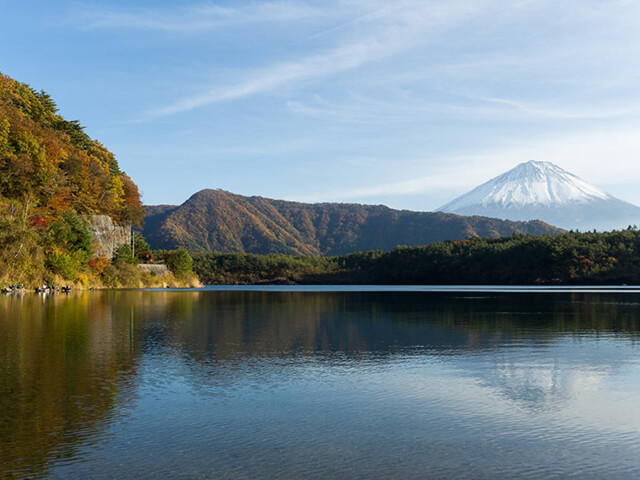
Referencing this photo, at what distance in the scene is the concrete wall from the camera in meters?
85.5

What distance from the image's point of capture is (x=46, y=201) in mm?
73500

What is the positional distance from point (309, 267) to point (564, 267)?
73677 millimetres

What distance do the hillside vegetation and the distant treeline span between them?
67.7 m

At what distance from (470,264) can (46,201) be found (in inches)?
3664

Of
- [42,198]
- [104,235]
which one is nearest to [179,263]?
[104,235]

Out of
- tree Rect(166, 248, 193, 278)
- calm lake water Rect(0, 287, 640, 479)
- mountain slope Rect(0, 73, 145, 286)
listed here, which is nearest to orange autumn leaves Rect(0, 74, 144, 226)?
mountain slope Rect(0, 73, 145, 286)

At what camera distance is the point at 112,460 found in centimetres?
750

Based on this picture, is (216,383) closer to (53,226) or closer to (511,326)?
(511,326)

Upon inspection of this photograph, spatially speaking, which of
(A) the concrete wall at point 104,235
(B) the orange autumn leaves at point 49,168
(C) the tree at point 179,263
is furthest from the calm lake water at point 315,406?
(C) the tree at point 179,263

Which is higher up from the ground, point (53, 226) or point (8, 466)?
point (53, 226)

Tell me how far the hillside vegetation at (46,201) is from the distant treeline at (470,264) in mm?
67656

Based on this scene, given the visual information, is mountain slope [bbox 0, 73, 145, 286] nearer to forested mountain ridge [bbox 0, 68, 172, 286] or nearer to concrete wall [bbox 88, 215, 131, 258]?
forested mountain ridge [bbox 0, 68, 172, 286]

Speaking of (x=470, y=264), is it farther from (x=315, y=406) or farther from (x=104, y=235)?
(x=315, y=406)

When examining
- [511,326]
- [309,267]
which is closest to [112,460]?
[511,326]
